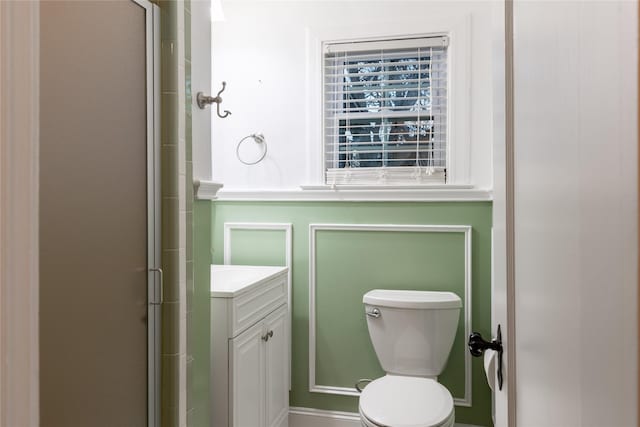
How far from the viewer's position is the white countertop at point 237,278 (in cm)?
164

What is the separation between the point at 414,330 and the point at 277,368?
661 mm

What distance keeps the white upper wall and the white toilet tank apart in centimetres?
64

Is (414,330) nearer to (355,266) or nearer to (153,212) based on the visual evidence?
(355,266)

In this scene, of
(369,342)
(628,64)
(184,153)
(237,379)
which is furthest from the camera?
(369,342)

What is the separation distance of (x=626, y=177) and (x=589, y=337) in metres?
0.15

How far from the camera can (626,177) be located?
0.95ft

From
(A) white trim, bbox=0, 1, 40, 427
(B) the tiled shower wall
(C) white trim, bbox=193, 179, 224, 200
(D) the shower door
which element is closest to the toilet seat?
(B) the tiled shower wall

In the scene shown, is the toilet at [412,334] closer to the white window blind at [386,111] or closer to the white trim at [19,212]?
the white window blind at [386,111]

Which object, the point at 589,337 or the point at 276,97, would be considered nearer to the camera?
the point at 589,337

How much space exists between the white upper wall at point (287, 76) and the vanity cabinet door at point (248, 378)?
0.92 metres

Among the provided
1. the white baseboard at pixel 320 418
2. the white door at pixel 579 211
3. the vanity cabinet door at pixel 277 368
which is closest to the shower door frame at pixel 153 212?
the vanity cabinet door at pixel 277 368

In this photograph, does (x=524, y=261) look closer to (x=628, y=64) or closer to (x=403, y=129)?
(x=628, y=64)

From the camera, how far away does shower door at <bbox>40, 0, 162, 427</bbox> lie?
87cm

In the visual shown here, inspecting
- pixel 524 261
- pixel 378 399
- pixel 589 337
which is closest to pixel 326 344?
pixel 378 399
